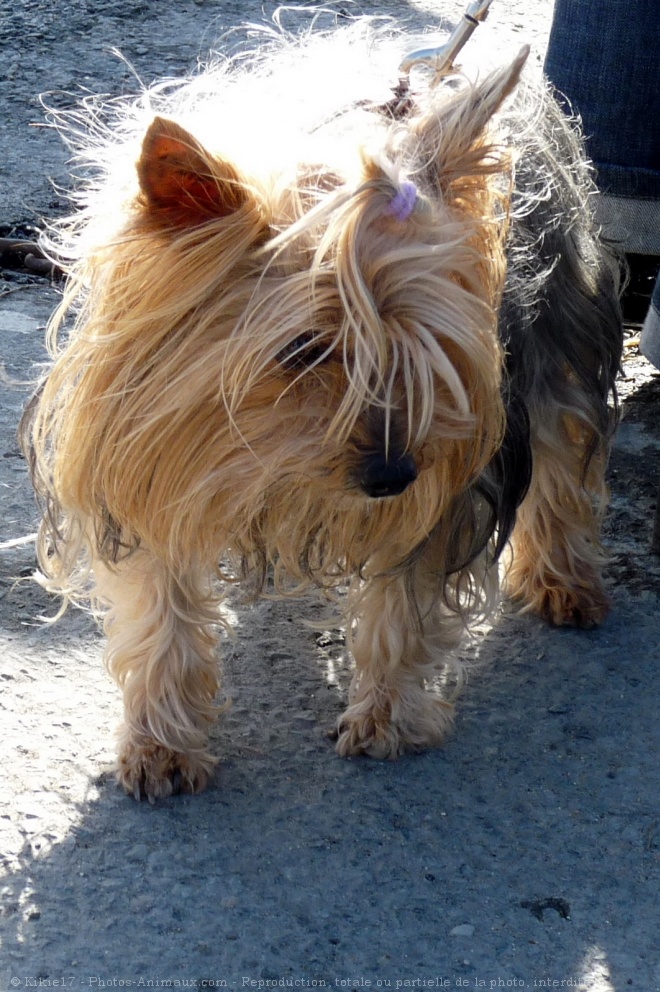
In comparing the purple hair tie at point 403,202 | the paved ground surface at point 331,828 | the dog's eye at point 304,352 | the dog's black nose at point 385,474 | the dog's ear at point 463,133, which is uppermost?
the dog's ear at point 463,133

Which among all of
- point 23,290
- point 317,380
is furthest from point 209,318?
point 23,290

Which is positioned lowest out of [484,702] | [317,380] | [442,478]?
[484,702]

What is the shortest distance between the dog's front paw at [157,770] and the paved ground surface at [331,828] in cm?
3

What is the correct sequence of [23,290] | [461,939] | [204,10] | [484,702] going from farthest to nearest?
1. [204,10]
2. [23,290]
3. [484,702]
4. [461,939]

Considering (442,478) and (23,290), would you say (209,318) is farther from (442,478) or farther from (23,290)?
(23,290)

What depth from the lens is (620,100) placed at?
3242mm

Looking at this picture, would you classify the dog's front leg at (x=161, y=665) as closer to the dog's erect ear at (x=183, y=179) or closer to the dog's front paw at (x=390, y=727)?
the dog's front paw at (x=390, y=727)

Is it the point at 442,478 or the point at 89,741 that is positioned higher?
the point at 442,478

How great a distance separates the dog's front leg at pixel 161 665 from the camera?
2.30m

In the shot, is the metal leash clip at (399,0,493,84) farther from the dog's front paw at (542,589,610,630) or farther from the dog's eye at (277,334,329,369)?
the dog's front paw at (542,589,610,630)

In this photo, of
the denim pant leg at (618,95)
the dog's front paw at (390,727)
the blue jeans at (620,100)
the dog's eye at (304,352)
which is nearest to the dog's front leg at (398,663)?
the dog's front paw at (390,727)

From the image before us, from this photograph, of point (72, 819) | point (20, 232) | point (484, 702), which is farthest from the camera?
point (20, 232)

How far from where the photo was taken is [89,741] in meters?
2.41

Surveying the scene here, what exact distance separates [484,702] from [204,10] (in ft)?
17.1
